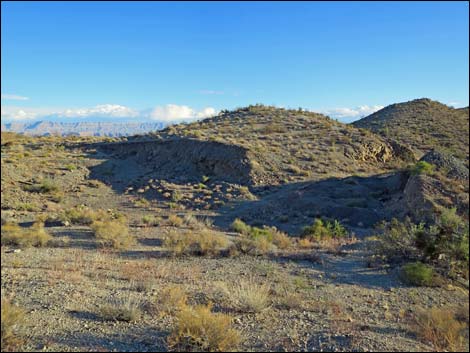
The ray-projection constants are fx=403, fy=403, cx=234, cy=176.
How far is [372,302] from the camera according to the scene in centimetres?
822

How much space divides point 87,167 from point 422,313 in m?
30.3

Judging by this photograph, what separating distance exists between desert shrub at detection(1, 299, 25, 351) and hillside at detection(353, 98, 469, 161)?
4008 cm

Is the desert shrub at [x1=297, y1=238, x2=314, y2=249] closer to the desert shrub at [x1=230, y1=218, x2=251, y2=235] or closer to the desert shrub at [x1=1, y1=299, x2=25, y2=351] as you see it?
the desert shrub at [x1=230, y1=218, x2=251, y2=235]

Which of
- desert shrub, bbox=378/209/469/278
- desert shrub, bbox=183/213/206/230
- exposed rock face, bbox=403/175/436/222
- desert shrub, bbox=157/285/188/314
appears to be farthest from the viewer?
desert shrub, bbox=183/213/206/230

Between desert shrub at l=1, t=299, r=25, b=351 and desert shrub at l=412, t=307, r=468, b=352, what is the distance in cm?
556

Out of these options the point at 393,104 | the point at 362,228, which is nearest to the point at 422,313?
the point at 362,228

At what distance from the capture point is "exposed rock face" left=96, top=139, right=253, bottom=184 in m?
30.8

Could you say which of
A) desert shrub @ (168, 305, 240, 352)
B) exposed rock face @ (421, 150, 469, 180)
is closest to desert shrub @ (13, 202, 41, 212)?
desert shrub @ (168, 305, 240, 352)

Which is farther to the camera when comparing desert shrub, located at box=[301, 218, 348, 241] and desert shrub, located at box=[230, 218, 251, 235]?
desert shrub, located at box=[230, 218, 251, 235]

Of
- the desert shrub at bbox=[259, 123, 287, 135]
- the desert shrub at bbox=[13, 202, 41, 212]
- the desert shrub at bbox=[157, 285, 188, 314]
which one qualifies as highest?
the desert shrub at bbox=[259, 123, 287, 135]

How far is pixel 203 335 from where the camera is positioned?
5.34 meters

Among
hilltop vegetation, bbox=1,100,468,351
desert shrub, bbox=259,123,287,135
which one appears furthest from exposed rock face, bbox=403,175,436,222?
desert shrub, bbox=259,123,287,135

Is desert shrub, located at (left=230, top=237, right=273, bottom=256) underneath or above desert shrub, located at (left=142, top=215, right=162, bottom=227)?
above

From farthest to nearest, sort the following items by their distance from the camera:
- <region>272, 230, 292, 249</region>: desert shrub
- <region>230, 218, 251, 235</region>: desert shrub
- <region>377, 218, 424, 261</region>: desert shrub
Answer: <region>230, 218, 251, 235</region>: desert shrub → <region>272, 230, 292, 249</region>: desert shrub → <region>377, 218, 424, 261</region>: desert shrub
